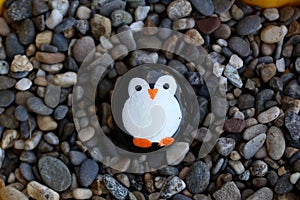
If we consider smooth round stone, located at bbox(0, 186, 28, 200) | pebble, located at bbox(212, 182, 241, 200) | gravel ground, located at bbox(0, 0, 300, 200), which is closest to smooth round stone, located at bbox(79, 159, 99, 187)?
gravel ground, located at bbox(0, 0, 300, 200)

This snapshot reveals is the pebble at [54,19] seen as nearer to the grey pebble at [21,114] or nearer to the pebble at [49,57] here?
the pebble at [49,57]

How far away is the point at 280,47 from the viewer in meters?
1.16

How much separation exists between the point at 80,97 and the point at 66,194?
0.58ft

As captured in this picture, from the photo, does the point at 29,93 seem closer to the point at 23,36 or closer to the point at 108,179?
the point at 23,36

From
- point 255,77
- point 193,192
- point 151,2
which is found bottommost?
point 193,192

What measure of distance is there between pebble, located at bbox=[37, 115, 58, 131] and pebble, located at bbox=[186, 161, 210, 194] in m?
0.26

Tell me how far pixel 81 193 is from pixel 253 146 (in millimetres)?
318

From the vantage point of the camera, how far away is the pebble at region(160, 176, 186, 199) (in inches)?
41.8

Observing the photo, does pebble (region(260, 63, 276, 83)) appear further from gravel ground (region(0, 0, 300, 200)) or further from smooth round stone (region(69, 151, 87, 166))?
smooth round stone (region(69, 151, 87, 166))

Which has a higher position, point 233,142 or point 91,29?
point 91,29

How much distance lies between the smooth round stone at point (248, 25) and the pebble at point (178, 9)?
10cm

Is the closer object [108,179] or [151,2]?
[108,179]

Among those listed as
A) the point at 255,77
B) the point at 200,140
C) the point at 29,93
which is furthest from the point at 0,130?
the point at 255,77

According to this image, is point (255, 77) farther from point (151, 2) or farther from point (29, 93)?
point (29, 93)
